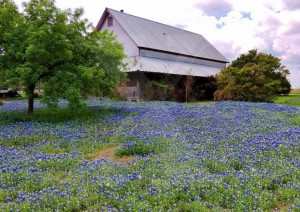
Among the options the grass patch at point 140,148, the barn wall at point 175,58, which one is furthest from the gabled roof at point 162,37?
the grass patch at point 140,148

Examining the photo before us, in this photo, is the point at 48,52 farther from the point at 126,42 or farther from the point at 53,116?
the point at 126,42

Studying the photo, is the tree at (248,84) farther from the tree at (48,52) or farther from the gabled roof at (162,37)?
the tree at (48,52)

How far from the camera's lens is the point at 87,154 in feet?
27.2

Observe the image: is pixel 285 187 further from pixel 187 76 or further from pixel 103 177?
pixel 187 76

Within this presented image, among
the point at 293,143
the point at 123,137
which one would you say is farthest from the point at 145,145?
the point at 293,143

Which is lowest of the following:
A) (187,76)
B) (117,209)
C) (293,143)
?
(117,209)

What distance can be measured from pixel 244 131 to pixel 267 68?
68.6 ft

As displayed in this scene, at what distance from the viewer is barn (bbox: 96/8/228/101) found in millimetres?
32062

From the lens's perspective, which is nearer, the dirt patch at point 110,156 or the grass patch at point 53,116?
the dirt patch at point 110,156

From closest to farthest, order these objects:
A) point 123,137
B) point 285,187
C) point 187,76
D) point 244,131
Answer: point 285,187 < point 123,137 < point 244,131 < point 187,76

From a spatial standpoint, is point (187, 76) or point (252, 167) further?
point (187, 76)

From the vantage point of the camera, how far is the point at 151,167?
6602 mm

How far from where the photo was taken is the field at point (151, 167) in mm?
5125

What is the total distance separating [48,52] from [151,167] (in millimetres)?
7993
